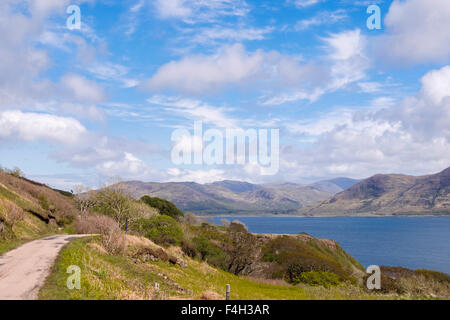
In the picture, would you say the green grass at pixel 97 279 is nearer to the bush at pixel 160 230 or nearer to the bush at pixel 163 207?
the bush at pixel 160 230

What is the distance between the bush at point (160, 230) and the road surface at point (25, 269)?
2503 centimetres

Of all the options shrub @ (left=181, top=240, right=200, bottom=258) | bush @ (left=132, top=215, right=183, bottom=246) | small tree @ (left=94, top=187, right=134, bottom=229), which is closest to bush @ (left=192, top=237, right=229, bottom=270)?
shrub @ (left=181, top=240, right=200, bottom=258)

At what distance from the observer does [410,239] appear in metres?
198

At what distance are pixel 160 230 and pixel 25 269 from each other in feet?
128

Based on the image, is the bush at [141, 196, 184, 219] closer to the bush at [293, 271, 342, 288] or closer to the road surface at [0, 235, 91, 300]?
the bush at [293, 271, 342, 288]

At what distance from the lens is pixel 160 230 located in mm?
62938

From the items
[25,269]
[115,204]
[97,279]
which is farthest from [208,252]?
[97,279]

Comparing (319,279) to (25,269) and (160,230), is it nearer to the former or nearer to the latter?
(160,230)

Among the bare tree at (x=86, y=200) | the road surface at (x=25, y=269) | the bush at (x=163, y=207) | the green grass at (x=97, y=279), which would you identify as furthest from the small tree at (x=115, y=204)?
the green grass at (x=97, y=279)

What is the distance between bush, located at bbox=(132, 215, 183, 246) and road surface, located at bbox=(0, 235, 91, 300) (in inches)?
985

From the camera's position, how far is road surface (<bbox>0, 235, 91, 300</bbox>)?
18830 millimetres

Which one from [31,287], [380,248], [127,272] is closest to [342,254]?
[380,248]
